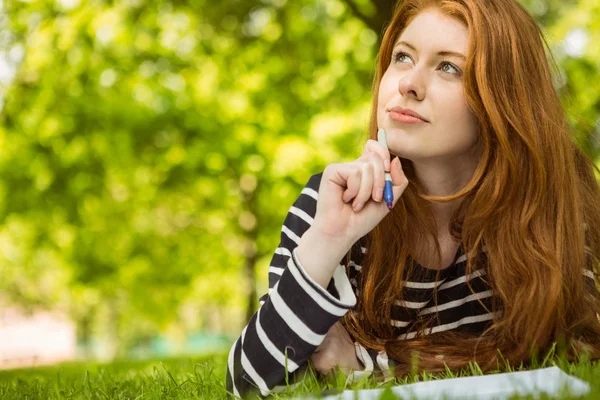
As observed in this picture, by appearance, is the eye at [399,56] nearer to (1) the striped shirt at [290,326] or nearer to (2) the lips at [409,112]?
(2) the lips at [409,112]

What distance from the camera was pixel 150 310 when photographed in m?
21.3

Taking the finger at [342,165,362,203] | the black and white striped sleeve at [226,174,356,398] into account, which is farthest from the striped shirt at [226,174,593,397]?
the finger at [342,165,362,203]

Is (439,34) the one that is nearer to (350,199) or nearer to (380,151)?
(380,151)

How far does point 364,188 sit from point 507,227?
744mm

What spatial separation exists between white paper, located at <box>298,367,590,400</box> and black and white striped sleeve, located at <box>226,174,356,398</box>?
30 cm

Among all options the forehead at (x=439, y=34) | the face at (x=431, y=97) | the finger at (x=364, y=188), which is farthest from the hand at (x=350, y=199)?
the forehead at (x=439, y=34)

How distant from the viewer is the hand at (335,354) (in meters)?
2.25

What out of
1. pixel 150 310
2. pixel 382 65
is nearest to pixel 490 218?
Answer: pixel 382 65

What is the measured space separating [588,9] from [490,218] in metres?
7.67

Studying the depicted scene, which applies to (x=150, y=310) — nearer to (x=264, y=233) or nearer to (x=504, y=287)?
(x=264, y=233)

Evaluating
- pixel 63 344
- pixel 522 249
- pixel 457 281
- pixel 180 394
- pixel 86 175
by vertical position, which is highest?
pixel 522 249

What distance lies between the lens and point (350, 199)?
2.16m

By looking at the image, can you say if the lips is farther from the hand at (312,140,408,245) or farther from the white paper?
the white paper

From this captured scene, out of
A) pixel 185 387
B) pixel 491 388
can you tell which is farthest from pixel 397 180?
pixel 185 387
